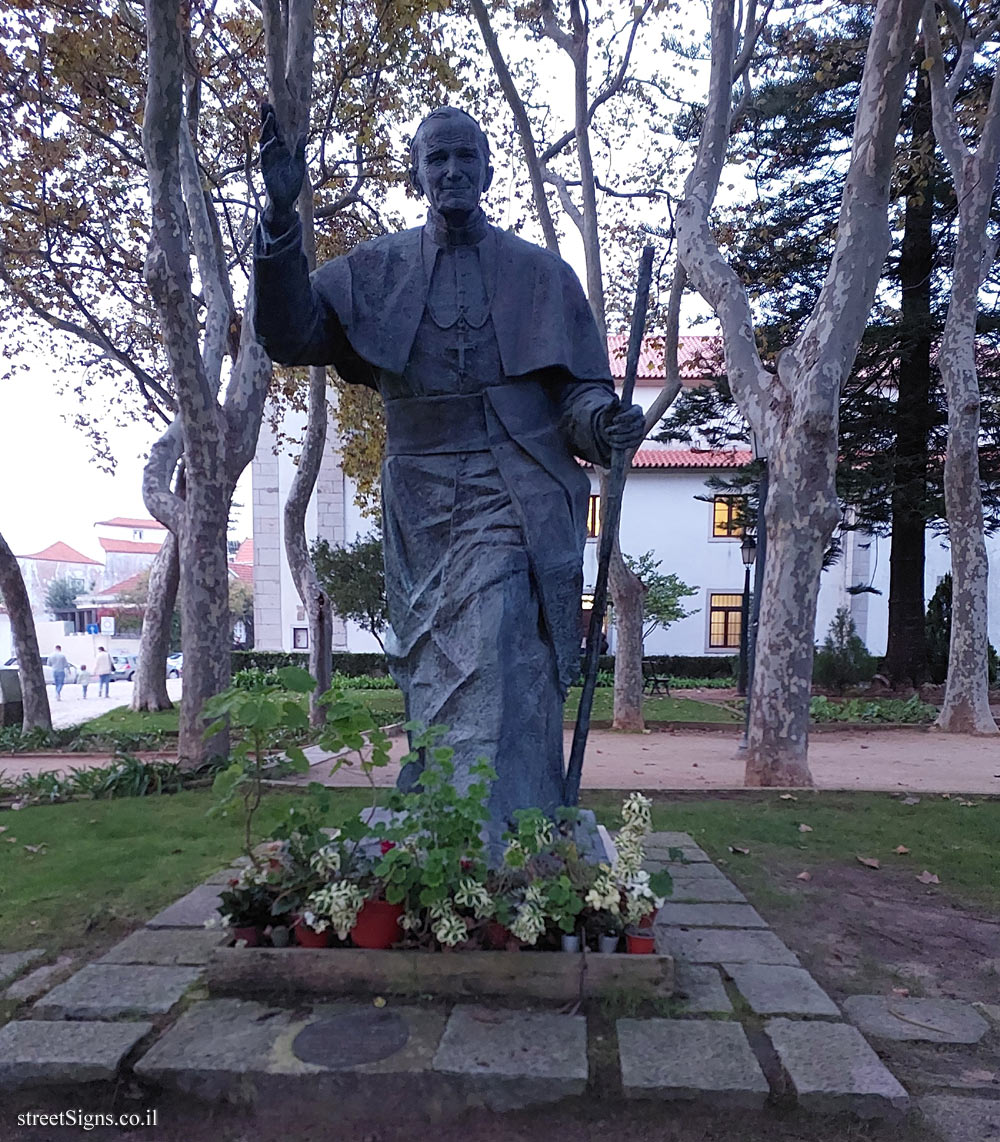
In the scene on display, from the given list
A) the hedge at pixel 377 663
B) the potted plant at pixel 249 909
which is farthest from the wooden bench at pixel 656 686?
the potted plant at pixel 249 909

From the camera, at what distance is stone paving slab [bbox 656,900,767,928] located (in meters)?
3.07

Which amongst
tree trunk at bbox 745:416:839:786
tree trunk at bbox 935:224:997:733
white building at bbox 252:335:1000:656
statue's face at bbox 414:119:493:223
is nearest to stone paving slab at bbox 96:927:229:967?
statue's face at bbox 414:119:493:223

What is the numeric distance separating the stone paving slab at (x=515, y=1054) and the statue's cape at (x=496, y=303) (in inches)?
75.2

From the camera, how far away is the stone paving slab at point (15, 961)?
2.74 m

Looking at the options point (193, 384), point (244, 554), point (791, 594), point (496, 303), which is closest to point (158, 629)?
point (193, 384)

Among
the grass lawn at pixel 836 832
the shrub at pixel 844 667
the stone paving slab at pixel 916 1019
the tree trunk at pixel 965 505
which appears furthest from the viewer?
the shrub at pixel 844 667

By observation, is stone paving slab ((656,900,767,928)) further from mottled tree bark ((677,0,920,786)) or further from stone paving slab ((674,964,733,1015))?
mottled tree bark ((677,0,920,786))

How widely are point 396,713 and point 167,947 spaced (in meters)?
9.18

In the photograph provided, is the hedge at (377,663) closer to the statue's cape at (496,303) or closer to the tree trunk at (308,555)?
the tree trunk at (308,555)

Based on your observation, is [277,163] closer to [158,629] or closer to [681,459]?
[158,629]

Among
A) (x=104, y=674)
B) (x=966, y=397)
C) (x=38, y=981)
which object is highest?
(x=966, y=397)

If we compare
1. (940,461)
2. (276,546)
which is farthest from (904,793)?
(276,546)

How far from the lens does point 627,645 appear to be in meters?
11.3

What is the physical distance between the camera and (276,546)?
2314 cm
